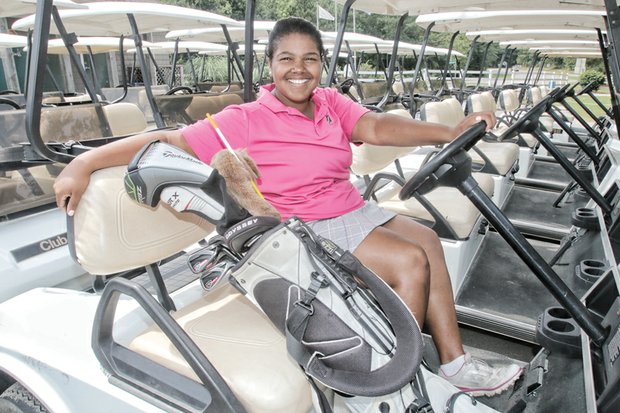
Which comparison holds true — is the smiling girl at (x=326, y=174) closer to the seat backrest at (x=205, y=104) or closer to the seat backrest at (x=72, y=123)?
the seat backrest at (x=72, y=123)

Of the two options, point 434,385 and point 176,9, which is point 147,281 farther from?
point 176,9

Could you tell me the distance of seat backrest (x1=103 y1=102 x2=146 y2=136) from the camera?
3426 mm

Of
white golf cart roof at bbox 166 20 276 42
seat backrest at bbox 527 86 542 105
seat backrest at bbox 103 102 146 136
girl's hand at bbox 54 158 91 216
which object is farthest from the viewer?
seat backrest at bbox 527 86 542 105

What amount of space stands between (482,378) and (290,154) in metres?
1.02

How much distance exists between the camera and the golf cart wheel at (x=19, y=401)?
4.61ft

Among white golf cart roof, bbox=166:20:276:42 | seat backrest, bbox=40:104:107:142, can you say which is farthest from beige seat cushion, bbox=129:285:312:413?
white golf cart roof, bbox=166:20:276:42

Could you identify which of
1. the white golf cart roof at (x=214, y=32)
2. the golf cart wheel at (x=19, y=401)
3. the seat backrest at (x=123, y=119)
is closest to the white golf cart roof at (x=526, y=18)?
the seat backrest at (x=123, y=119)

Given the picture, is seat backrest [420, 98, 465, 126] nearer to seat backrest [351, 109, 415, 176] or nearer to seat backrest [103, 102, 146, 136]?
seat backrest [351, 109, 415, 176]

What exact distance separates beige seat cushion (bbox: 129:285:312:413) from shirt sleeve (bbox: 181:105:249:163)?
0.51 metres

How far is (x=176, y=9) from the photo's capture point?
166 inches

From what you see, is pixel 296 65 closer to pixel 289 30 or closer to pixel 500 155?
pixel 289 30

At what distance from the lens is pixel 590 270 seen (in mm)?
2152

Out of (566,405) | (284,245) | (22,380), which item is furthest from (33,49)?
(566,405)

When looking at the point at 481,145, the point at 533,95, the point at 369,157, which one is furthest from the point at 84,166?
the point at 533,95
